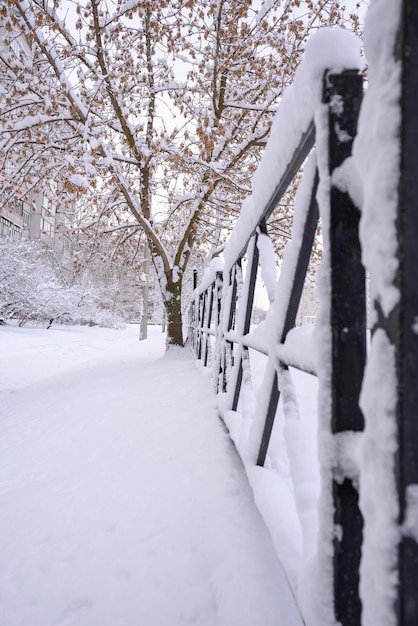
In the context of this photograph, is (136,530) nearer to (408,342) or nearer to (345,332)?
(345,332)

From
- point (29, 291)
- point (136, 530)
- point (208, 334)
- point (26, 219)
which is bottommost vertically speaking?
point (136, 530)

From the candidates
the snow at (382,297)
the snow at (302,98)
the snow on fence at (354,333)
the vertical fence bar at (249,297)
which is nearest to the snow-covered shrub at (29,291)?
the vertical fence bar at (249,297)

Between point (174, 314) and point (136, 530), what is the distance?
6.23 m

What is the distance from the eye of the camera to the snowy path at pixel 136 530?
121 centimetres

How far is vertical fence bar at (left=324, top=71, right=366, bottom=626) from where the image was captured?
743 millimetres

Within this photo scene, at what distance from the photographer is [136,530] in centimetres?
162

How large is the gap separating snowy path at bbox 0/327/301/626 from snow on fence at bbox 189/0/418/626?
26 centimetres

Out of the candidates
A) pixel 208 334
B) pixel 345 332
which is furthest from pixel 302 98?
pixel 208 334

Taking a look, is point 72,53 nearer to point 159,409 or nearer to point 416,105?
point 159,409

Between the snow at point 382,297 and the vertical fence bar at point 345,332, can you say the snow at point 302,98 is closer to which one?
the vertical fence bar at point 345,332

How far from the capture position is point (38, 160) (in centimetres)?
718

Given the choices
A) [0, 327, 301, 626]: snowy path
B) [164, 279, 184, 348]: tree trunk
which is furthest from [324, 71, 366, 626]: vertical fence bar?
[164, 279, 184, 348]: tree trunk

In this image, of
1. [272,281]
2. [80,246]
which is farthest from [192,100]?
[272,281]

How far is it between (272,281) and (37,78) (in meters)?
6.79
